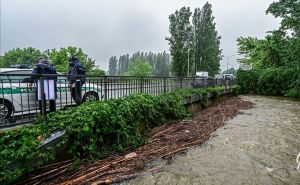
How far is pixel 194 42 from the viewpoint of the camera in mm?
46062

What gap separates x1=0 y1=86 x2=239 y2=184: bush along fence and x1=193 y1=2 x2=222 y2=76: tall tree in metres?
41.6

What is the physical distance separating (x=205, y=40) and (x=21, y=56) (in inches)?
1517

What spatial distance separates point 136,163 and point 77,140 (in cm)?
126

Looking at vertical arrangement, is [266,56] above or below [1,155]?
above

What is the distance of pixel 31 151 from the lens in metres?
3.72

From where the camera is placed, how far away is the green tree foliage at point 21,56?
50688mm

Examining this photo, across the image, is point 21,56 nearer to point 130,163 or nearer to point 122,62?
point 130,163

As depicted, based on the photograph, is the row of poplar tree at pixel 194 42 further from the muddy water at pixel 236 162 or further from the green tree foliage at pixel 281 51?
the muddy water at pixel 236 162

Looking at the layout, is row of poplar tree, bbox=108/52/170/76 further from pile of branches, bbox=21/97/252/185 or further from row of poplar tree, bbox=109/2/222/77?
pile of branches, bbox=21/97/252/185

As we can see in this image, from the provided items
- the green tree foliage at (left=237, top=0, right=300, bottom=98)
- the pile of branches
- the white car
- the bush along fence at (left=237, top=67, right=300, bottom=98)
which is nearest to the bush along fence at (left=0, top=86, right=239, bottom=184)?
the pile of branches

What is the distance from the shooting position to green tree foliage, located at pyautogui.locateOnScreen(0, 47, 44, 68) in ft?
166

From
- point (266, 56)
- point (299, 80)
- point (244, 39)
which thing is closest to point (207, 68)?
point (244, 39)

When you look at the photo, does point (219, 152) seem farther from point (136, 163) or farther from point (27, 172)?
point (27, 172)

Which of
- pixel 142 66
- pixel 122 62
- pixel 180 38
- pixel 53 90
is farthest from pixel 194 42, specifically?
pixel 122 62
